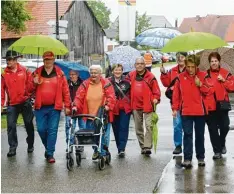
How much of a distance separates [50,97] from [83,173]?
162cm

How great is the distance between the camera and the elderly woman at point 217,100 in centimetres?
1009

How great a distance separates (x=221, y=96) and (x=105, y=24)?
414 ft

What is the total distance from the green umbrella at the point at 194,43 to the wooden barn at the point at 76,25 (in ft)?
126

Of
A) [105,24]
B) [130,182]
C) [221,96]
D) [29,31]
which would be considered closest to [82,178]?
[130,182]

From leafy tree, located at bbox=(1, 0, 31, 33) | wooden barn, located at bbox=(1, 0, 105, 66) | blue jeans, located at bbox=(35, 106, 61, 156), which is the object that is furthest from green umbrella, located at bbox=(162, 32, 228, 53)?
wooden barn, located at bbox=(1, 0, 105, 66)

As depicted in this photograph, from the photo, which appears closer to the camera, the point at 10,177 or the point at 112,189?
the point at 112,189

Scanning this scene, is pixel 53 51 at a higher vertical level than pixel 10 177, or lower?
higher

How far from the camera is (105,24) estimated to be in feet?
444

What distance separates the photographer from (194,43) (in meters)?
9.73

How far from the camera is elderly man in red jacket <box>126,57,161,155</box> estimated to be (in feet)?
35.0

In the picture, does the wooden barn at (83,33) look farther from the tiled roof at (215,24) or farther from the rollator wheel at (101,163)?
the tiled roof at (215,24)

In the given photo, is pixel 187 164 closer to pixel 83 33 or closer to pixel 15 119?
pixel 15 119

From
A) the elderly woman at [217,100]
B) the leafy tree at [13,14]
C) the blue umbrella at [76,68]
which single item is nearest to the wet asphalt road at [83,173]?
the elderly woman at [217,100]

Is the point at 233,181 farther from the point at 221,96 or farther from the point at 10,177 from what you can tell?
the point at 10,177
